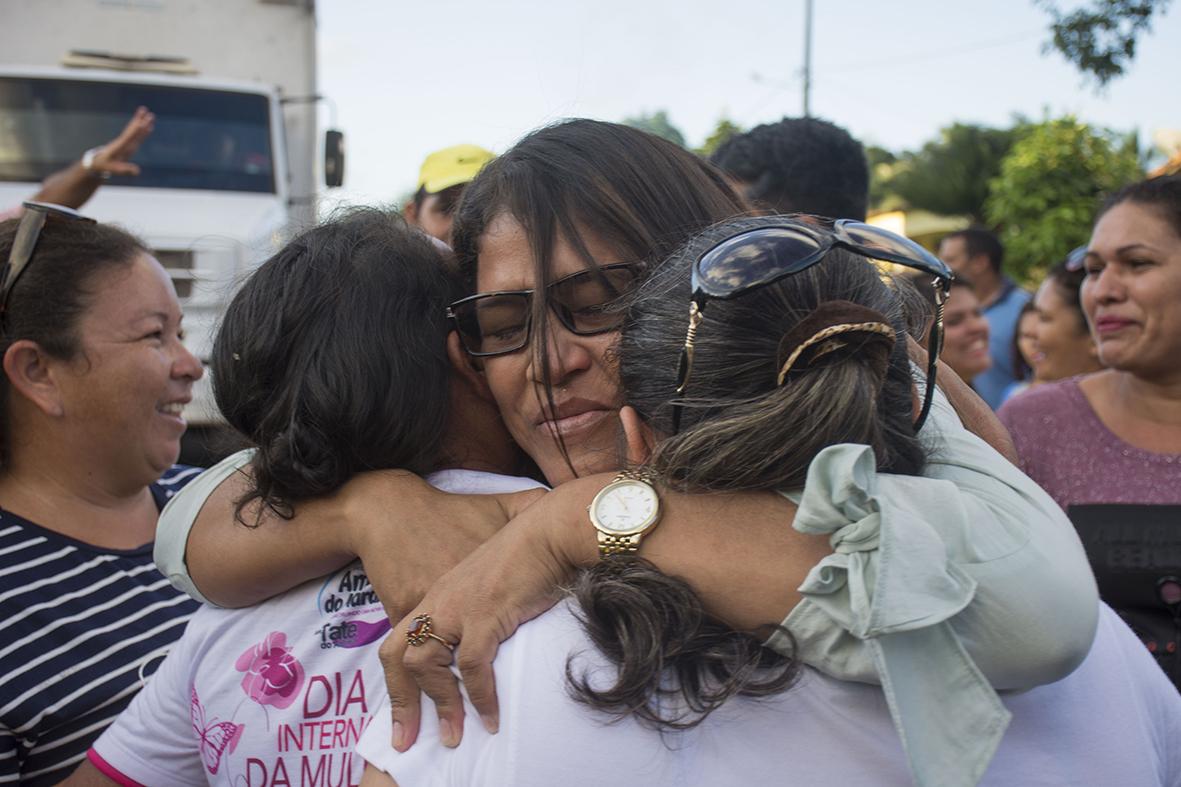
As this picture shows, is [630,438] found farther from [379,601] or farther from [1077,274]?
[1077,274]

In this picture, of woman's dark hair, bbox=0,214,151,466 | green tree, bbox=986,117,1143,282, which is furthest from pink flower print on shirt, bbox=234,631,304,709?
green tree, bbox=986,117,1143,282

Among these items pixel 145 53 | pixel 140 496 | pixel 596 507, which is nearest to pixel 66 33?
pixel 145 53

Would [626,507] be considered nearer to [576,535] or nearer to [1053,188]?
[576,535]

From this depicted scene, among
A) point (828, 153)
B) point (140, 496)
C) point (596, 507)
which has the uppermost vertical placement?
point (828, 153)

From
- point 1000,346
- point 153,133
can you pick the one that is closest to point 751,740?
point 1000,346

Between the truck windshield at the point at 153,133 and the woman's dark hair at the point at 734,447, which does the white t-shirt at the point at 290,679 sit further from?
the truck windshield at the point at 153,133

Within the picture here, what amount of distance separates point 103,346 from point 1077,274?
176 inches

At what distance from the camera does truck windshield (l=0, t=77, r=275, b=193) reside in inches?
324

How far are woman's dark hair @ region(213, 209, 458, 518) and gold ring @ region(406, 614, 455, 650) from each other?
0.36 meters

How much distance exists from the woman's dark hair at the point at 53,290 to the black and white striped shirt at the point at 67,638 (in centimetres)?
40

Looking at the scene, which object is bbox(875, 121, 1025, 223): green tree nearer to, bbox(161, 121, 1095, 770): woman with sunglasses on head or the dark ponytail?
bbox(161, 121, 1095, 770): woman with sunglasses on head

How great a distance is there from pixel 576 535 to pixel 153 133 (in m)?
8.39

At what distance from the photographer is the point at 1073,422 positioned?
3133 mm

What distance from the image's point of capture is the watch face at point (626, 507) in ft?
3.89
